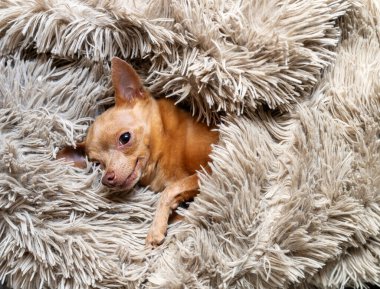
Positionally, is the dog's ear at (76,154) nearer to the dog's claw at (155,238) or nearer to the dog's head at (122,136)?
the dog's head at (122,136)

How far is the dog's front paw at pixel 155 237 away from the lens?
1112mm

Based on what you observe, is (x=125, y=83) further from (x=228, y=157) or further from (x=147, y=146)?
(x=228, y=157)

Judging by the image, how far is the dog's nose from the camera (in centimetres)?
110

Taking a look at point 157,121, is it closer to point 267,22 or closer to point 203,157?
point 203,157

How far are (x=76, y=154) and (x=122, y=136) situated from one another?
4.7 inches

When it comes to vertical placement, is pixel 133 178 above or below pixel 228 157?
below

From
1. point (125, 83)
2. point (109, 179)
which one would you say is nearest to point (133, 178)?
point (109, 179)

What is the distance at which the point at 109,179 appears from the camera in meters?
1.10

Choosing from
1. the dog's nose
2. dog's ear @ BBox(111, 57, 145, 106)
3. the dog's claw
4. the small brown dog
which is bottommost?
the dog's claw

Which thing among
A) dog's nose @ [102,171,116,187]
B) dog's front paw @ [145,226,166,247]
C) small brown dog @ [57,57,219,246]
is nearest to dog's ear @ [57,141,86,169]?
small brown dog @ [57,57,219,246]

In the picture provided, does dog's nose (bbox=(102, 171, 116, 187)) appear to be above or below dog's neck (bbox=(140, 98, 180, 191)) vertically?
below

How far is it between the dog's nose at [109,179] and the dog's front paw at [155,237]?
0.12 meters

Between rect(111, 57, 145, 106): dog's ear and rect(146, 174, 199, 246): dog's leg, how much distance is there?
198 mm

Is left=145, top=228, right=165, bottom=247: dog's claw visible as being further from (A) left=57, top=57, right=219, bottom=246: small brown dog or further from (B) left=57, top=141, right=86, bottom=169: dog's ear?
(B) left=57, top=141, right=86, bottom=169: dog's ear
